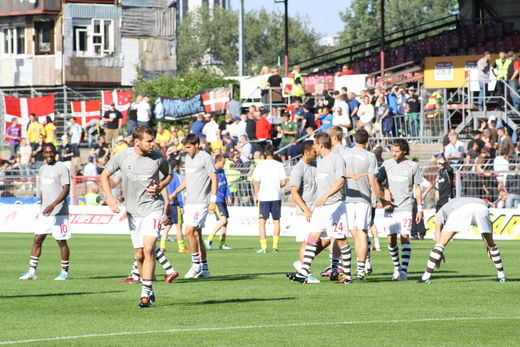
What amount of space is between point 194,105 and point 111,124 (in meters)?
3.52

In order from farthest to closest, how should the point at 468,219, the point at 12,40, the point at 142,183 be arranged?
the point at 12,40
the point at 468,219
the point at 142,183

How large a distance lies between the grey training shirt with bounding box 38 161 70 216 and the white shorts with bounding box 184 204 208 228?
185 centimetres

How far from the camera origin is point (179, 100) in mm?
Result: 40969

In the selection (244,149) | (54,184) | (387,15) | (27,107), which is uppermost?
(387,15)

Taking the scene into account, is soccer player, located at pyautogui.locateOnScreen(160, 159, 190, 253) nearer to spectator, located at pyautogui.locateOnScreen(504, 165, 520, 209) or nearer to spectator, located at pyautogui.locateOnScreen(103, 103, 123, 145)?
spectator, located at pyautogui.locateOnScreen(504, 165, 520, 209)

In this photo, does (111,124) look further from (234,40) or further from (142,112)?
(234,40)

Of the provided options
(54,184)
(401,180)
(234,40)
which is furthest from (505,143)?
(234,40)

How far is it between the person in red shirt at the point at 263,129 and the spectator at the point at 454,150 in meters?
6.15

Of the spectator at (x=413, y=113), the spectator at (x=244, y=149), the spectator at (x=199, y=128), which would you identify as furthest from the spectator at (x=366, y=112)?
the spectator at (x=199, y=128)

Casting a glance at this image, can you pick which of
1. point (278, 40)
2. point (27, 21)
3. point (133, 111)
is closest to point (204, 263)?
point (133, 111)

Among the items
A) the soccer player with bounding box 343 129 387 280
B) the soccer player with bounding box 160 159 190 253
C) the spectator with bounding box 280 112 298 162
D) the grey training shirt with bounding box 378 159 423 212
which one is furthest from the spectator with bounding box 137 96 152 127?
the soccer player with bounding box 343 129 387 280

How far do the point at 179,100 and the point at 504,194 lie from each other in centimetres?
1847

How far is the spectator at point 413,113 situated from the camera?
32.4 metres

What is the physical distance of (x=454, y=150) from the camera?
93.6ft
